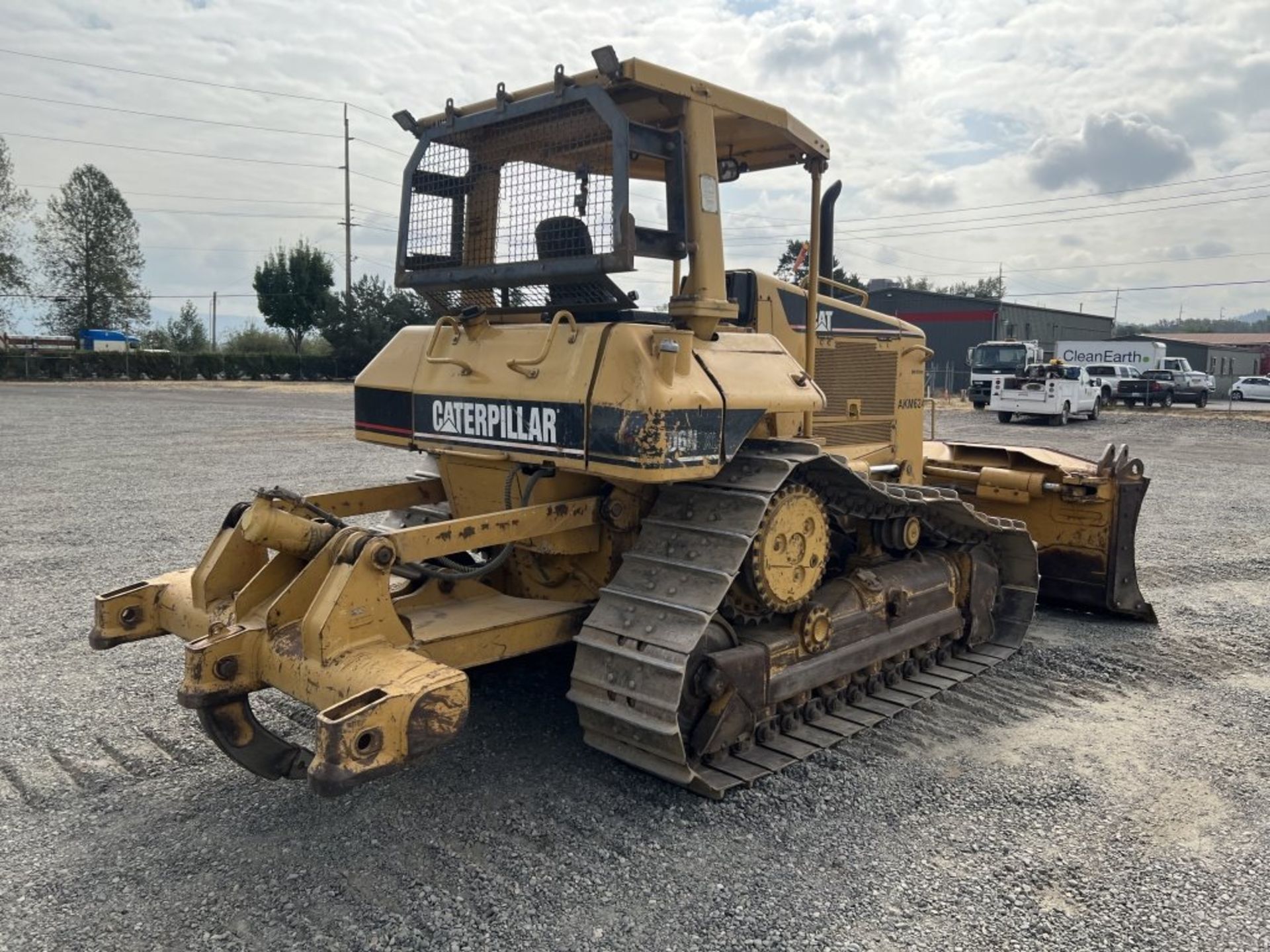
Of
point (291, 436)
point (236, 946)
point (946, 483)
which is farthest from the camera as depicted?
point (291, 436)

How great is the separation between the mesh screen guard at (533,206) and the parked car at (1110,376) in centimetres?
3382

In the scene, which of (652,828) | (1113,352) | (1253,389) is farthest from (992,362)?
(652,828)

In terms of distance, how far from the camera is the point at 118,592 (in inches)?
167

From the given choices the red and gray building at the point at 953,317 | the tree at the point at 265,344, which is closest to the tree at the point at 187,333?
the tree at the point at 265,344

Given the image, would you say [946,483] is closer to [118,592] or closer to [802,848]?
[802,848]

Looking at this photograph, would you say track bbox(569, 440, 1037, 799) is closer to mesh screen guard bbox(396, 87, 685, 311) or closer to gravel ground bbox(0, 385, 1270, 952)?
gravel ground bbox(0, 385, 1270, 952)

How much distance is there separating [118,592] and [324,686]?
1467 mm

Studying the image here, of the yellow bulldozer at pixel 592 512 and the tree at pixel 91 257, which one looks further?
the tree at pixel 91 257

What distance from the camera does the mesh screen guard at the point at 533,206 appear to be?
13.2ft

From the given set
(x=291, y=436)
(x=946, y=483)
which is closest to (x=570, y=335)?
(x=946, y=483)

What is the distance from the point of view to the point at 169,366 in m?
44.0

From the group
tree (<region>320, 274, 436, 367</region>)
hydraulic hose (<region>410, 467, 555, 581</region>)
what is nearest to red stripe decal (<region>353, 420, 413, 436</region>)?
hydraulic hose (<region>410, 467, 555, 581</region>)

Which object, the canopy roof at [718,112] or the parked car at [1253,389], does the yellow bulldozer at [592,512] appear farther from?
the parked car at [1253,389]

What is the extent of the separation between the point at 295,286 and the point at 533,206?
4924 centimetres
